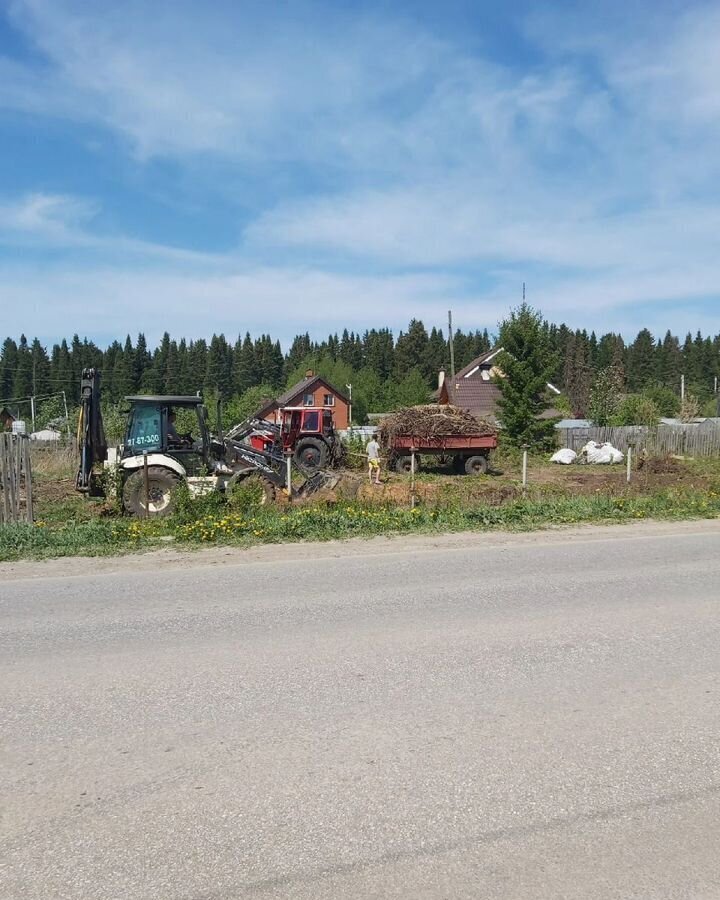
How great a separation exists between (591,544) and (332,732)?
7081mm

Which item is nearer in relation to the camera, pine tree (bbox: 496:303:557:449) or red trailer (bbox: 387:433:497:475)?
red trailer (bbox: 387:433:497:475)

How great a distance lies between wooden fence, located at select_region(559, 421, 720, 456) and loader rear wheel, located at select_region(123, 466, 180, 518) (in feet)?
79.1

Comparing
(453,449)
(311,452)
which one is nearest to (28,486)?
(311,452)

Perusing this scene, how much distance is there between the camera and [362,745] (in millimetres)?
3922

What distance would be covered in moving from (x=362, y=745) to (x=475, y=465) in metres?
21.4

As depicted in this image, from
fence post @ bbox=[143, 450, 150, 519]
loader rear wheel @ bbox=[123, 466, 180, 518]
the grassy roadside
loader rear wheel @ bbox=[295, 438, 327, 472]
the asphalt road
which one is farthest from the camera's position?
loader rear wheel @ bbox=[295, 438, 327, 472]

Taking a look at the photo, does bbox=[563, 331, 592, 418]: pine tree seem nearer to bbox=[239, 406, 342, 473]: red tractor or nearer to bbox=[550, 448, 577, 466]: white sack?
bbox=[550, 448, 577, 466]: white sack

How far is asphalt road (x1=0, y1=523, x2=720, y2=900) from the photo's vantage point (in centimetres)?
294

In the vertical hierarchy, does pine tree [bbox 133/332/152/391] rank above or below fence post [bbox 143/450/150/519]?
above

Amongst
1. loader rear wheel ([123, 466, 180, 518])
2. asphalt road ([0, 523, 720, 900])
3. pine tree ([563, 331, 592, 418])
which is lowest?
asphalt road ([0, 523, 720, 900])

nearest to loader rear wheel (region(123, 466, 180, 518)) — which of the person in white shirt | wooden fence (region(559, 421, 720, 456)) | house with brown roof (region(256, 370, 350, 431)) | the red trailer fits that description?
the person in white shirt

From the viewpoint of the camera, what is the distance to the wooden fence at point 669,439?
111 ft

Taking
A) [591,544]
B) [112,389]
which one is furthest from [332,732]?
[112,389]

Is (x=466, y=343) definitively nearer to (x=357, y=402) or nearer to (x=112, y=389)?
(x=357, y=402)
